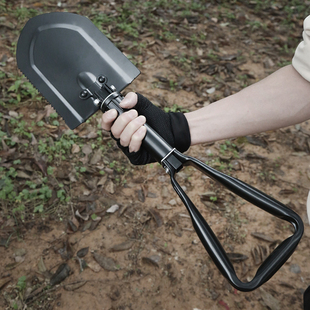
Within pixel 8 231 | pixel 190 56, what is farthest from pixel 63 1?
pixel 8 231

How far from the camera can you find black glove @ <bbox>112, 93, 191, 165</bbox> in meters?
1.29

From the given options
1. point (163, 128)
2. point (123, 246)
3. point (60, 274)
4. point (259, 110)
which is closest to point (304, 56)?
point (259, 110)

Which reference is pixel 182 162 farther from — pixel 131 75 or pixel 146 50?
pixel 146 50

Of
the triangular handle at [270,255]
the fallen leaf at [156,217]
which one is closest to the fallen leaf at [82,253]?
the fallen leaf at [156,217]

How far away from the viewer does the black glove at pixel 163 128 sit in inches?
51.0

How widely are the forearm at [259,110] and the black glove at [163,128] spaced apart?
4 centimetres

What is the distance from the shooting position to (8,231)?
167cm

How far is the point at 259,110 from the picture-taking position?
117 cm

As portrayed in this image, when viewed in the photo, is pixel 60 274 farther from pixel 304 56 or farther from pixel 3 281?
pixel 304 56

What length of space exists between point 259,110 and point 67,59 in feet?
3.45

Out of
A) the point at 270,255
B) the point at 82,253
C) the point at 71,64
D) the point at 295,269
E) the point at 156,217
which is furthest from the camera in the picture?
the point at 156,217

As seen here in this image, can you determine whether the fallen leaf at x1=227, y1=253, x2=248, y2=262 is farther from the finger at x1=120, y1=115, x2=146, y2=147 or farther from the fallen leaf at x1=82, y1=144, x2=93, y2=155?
the fallen leaf at x1=82, y1=144, x2=93, y2=155

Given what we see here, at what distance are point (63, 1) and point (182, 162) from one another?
3.31m

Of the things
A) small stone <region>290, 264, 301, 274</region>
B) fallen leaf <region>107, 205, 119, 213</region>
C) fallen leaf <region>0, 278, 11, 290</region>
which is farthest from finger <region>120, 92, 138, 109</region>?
small stone <region>290, 264, 301, 274</region>
